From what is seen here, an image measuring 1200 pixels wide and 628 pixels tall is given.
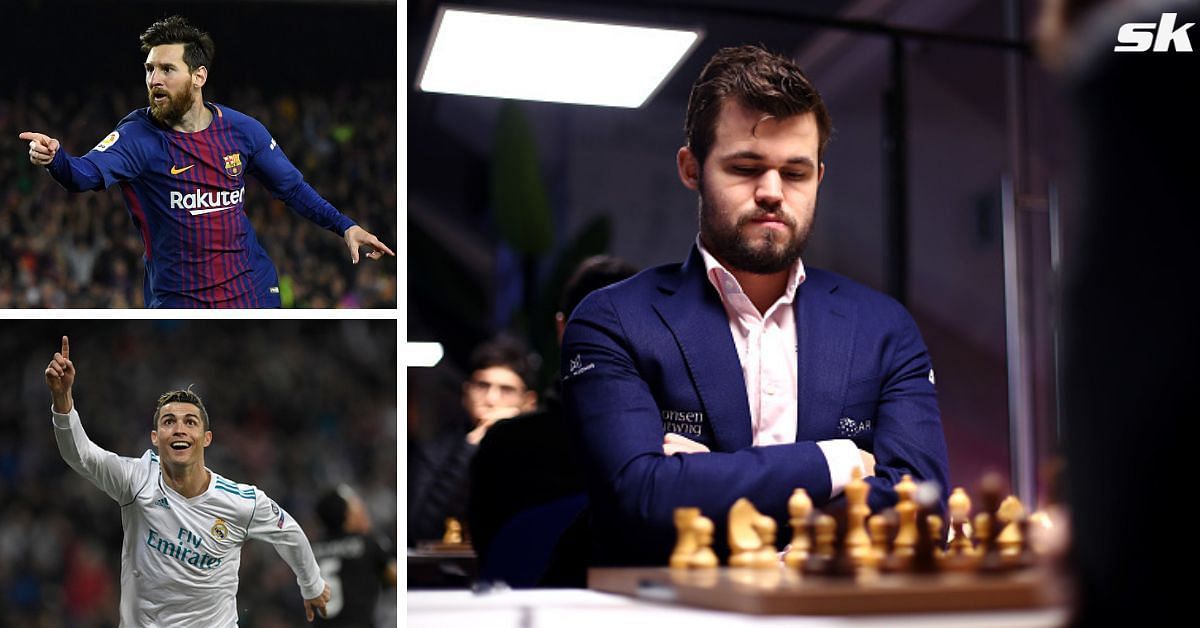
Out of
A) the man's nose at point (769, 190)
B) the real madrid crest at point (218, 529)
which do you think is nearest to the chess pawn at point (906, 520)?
the man's nose at point (769, 190)

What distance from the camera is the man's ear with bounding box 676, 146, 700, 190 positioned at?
6.53 ft

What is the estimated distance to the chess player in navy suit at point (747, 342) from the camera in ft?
5.97

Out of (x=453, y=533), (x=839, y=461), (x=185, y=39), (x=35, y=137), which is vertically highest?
(x=185, y=39)

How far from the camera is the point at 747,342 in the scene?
194 cm

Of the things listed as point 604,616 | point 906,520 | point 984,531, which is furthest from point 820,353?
point 604,616

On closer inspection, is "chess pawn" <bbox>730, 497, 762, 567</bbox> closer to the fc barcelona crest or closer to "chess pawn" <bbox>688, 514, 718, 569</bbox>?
"chess pawn" <bbox>688, 514, 718, 569</bbox>

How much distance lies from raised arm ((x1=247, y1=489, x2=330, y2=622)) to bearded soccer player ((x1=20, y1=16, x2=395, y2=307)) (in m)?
0.40

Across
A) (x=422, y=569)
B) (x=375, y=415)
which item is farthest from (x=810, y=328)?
(x=422, y=569)

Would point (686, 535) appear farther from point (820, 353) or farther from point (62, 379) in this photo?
point (62, 379)

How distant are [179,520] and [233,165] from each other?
633 millimetres

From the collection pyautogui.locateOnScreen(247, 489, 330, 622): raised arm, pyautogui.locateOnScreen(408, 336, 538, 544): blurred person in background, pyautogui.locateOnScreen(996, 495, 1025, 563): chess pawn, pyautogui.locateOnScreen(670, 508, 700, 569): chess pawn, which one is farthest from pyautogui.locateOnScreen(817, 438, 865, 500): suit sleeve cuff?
pyautogui.locateOnScreen(408, 336, 538, 544): blurred person in background

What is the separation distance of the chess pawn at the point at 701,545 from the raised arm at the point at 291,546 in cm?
97

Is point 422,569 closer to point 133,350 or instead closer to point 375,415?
point 375,415

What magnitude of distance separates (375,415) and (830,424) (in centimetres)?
90
